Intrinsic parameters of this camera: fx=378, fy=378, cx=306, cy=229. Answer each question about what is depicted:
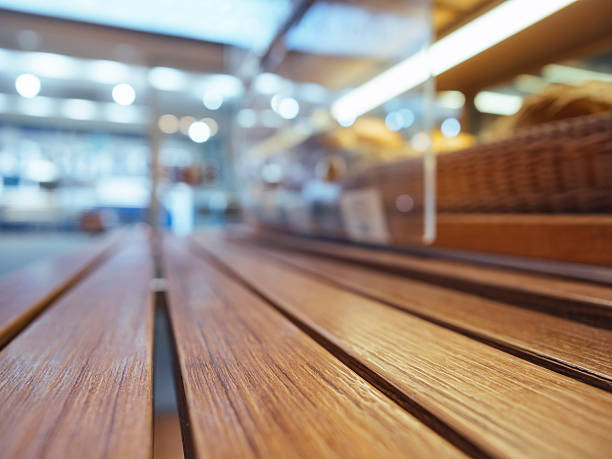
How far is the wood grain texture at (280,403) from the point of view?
17cm

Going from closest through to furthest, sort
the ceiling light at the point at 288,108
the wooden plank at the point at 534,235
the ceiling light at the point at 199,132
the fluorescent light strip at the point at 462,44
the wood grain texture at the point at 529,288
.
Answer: the wood grain texture at the point at 529,288
the wooden plank at the point at 534,235
the fluorescent light strip at the point at 462,44
the ceiling light at the point at 288,108
the ceiling light at the point at 199,132

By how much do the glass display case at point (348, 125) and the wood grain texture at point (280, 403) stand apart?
63 centimetres

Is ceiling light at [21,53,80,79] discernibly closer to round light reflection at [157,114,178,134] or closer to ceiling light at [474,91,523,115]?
round light reflection at [157,114,178,134]

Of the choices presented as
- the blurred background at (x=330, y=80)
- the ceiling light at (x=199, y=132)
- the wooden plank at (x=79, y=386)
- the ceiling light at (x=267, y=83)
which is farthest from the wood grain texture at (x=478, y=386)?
the ceiling light at (x=199, y=132)

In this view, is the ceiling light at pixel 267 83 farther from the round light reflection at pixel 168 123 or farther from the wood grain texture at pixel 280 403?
the round light reflection at pixel 168 123

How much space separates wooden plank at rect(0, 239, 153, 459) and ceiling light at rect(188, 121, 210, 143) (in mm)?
5340

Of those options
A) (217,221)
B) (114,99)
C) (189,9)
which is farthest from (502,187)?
(114,99)

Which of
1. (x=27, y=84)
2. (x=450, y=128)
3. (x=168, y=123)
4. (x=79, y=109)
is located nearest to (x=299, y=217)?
(x=450, y=128)

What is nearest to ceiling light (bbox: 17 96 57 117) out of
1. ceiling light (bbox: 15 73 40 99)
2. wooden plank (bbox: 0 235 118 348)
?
ceiling light (bbox: 15 73 40 99)

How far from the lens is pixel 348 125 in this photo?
136cm

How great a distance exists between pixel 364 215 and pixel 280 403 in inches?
34.5

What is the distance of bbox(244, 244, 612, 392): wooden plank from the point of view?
27 centimetres

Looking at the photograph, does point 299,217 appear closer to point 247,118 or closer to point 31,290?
point 31,290

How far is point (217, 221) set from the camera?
5637mm
